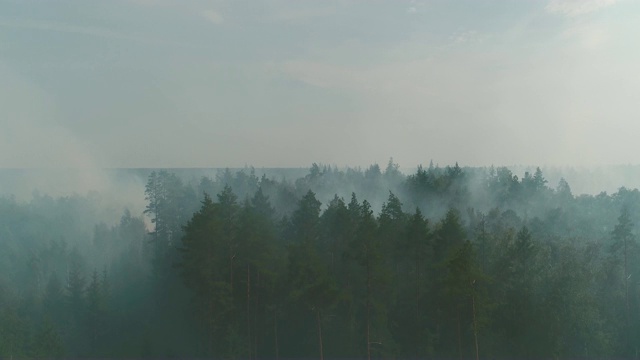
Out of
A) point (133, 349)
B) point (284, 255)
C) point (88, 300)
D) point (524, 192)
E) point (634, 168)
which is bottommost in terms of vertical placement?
point (133, 349)

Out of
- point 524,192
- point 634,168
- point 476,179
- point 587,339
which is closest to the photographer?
Result: point 587,339

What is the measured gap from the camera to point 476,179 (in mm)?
95250

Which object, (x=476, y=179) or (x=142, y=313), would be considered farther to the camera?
(x=476, y=179)

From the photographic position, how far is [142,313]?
51688mm

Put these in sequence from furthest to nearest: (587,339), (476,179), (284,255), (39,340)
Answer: (476,179) < (39,340) < (284,255) < (587,339)

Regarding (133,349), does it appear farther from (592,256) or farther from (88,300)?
Result: (592,256)

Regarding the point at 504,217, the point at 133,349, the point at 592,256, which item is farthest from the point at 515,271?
the point at 133,349

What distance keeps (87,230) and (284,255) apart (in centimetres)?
6132

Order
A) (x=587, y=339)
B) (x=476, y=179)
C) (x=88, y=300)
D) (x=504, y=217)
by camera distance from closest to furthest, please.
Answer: (x=587, y=339) < (x=88, y=300) < (x=504, y=217) < (x=476, y=179)

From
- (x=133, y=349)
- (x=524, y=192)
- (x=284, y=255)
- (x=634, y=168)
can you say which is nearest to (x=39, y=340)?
(x=133, y=349)

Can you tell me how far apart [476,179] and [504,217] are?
1485 inches

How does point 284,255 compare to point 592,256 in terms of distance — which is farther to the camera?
point 592,256

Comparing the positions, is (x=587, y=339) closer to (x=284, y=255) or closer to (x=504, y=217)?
(x=284, y=255)

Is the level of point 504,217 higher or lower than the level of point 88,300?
higher
